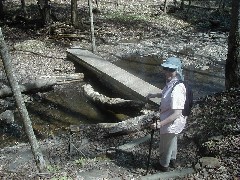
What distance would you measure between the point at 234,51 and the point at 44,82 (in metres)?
6.75

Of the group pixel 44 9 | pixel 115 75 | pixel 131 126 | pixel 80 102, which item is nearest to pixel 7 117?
pixel 80 102

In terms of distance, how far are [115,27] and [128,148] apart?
13.5 metres

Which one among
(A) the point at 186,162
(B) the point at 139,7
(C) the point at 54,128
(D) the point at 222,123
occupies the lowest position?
(C) the point at 54,128

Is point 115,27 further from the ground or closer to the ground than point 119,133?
further from the ground

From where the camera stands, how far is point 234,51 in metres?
7.96

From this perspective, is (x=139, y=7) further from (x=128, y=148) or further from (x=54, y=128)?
(x=128, y=148)

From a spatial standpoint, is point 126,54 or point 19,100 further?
point 126,54

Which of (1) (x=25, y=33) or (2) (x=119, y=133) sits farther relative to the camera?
(1) (x=25, y=33)

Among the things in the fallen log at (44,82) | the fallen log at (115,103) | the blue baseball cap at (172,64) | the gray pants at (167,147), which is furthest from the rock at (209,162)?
the fallen log at (44,82)

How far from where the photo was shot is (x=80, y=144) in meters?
7.31

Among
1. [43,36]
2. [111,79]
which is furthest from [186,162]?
[43,36]

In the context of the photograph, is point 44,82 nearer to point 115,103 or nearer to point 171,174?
point 115,103

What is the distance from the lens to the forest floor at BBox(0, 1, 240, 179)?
229 inches

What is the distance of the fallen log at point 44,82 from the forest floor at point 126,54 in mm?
380
